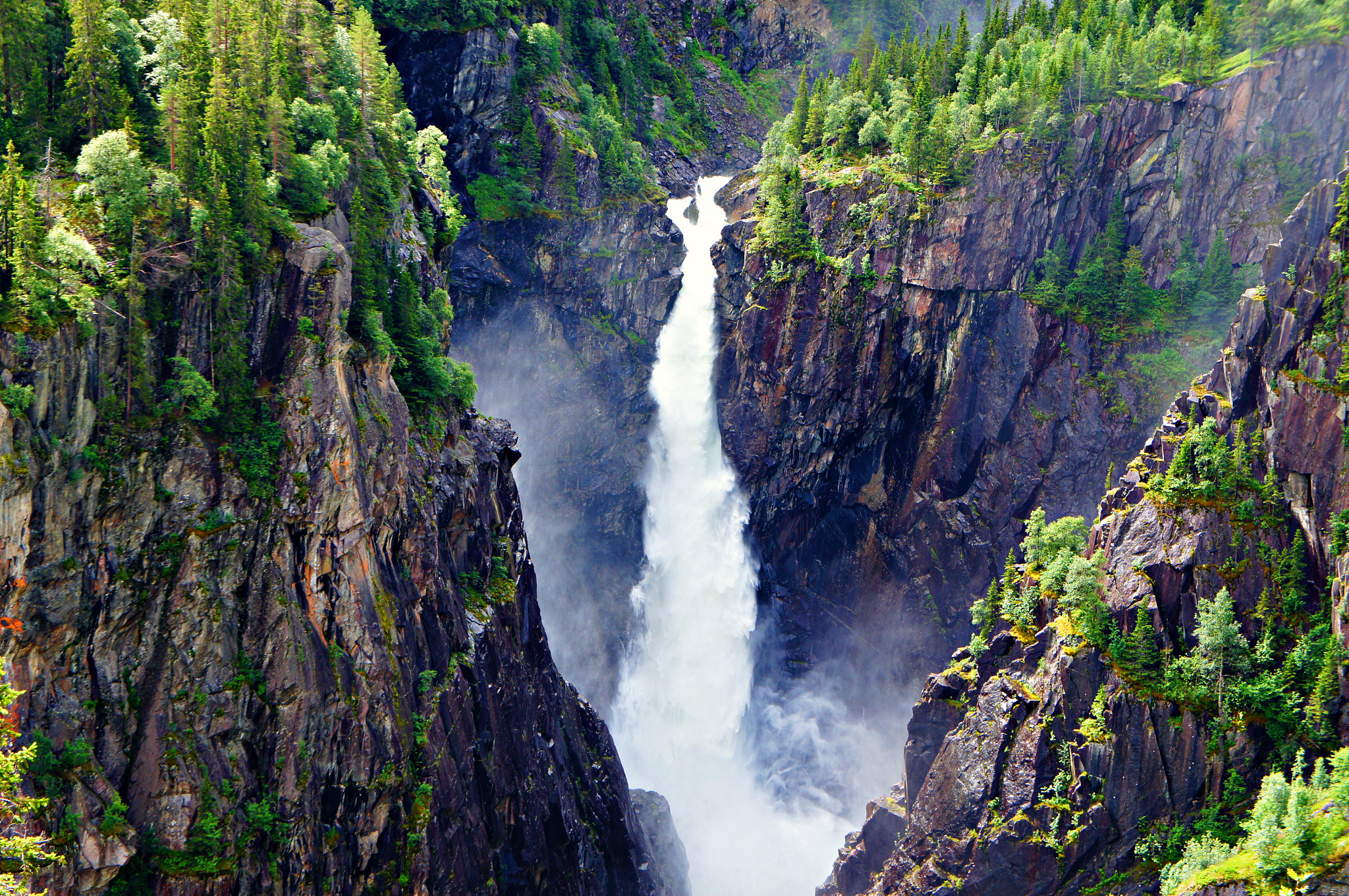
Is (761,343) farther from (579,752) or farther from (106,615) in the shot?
(106,615)

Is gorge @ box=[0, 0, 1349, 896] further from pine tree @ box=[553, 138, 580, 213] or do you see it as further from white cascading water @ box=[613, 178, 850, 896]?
pine tree @ box=[553, 138, 580, 213]

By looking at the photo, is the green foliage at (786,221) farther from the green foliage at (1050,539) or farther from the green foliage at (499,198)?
the green foliage at (1050,539)

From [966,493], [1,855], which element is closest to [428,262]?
[1,855]

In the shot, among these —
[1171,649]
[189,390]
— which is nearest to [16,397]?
[189,390]

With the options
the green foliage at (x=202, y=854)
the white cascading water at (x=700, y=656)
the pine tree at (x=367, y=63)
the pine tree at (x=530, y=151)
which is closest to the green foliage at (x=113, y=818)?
the green foliage at (x=202, y=854)

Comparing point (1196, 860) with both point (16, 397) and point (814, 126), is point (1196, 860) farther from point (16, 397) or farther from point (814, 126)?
point (814, 126)
